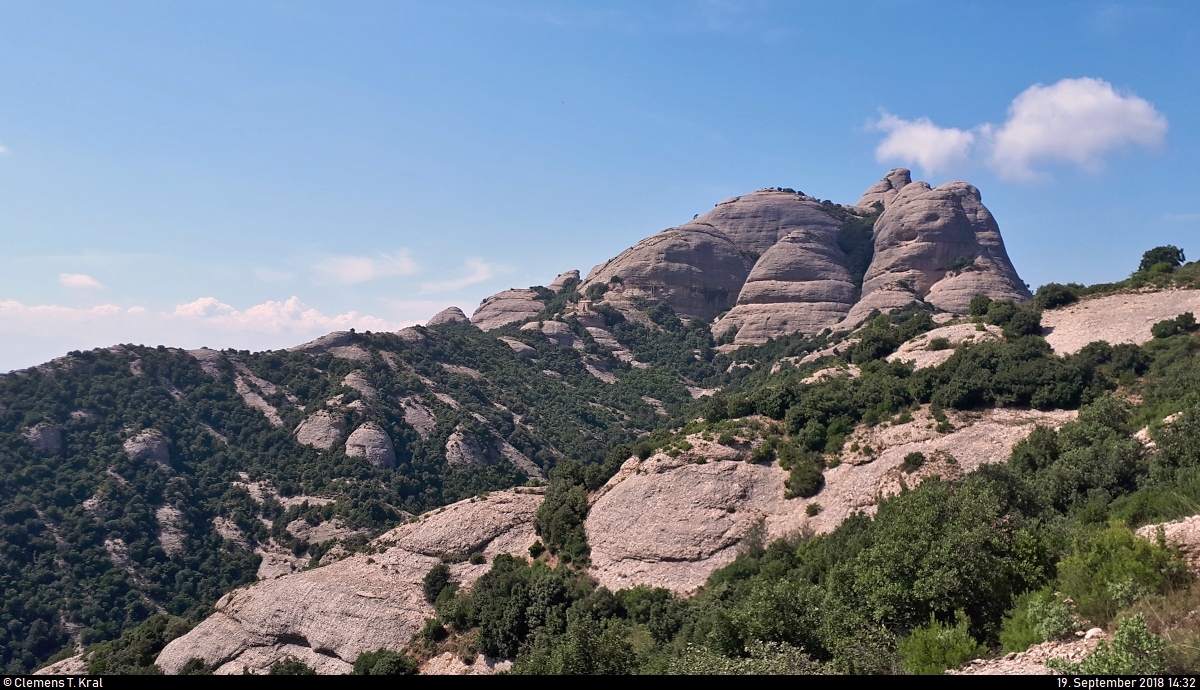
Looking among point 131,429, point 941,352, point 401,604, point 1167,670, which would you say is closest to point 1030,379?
point 941,352

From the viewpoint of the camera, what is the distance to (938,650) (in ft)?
40.3

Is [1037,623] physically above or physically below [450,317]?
below

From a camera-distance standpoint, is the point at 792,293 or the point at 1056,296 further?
the point at 792,293

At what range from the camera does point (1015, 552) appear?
14711 millimetres

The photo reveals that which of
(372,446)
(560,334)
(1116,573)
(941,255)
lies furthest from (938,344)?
(560,334)

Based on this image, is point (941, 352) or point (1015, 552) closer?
point (1015, 552)

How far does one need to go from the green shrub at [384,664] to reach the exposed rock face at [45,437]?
4771 cm

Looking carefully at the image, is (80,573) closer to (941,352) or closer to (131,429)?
(131,429)

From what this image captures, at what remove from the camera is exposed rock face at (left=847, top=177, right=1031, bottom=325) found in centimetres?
8388

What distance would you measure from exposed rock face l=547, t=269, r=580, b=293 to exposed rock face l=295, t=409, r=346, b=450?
62409mm

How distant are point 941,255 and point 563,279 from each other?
6184 cm

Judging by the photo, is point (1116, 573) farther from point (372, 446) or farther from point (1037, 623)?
point (372, 446)
